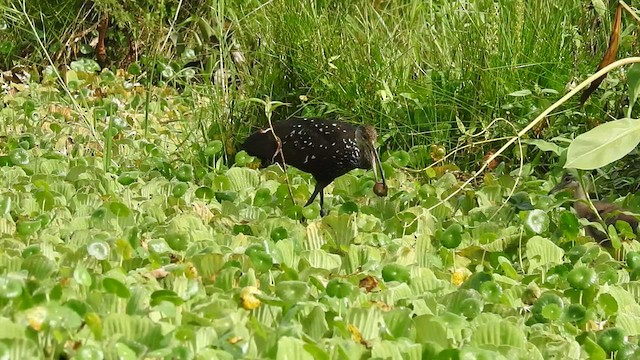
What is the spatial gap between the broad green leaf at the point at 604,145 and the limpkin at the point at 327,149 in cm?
233

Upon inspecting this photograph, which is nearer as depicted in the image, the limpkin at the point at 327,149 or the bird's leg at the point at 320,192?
the bird's leg at the point at 320,192

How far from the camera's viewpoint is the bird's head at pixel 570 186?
5613mm

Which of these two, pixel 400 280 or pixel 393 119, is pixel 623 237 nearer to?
pixel 400 280

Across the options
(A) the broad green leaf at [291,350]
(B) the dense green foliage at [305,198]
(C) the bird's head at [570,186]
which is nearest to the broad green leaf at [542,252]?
(B) the dense green foliage at [305,198]

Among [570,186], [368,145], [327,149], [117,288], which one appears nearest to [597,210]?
[570,186]

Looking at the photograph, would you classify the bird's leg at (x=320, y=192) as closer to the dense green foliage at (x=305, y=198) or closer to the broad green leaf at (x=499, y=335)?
the dense green foliage at (x=305, y=198)

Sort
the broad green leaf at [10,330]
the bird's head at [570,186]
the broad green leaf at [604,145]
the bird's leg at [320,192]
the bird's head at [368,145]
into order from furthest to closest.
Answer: the bird's head at [368,145], the bird's leg at [320,192], the bird's head at [570,186], the broad green leaf at [604,145], the broad green leaf at [10,330]

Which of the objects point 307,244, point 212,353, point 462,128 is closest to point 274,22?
point 462,128

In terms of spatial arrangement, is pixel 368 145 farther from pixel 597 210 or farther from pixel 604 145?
pixel 604 145

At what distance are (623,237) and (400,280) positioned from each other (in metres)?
1.38

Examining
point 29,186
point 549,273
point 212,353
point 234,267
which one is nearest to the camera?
point 212,353

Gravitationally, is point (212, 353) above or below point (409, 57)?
above

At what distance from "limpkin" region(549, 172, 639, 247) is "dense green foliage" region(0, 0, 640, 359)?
3.5 inches

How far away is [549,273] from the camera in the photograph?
445 cm
